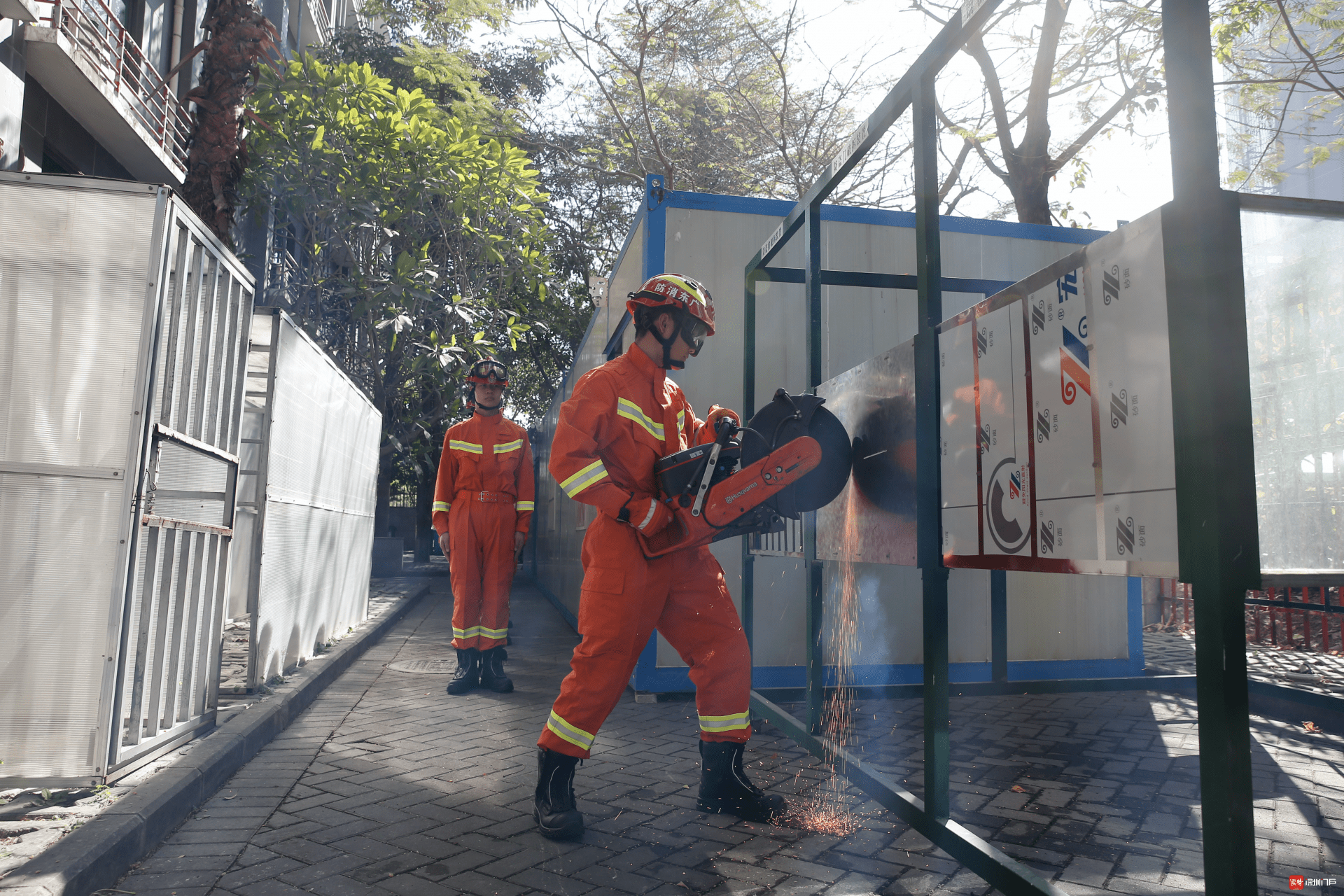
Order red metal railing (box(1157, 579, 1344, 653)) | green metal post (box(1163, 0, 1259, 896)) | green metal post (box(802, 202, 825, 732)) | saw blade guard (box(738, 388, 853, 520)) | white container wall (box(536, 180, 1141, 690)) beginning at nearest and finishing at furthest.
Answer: green metal post (box(1163, 0, 1259, 896)), saw blade guard (box(738, 388, 853, 520)), green metal post (box(802, 202, 825, 732)), white container wall (box(536, 180, 1141, 690)), red metal railing (box(1157, 579, 1344, 653))

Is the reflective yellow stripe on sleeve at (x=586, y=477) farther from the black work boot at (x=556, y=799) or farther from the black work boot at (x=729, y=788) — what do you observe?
the black work boot at (x=729, y=788)

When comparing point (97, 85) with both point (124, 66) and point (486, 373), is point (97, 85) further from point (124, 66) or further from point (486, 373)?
point (486, 373)

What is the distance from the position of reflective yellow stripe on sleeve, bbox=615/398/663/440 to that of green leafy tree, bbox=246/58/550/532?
27.0 feet

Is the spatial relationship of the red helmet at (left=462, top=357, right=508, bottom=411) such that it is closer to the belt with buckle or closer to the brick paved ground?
the belt with buckle

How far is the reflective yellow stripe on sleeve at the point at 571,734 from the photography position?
138 inches

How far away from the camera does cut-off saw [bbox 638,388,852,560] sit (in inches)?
137

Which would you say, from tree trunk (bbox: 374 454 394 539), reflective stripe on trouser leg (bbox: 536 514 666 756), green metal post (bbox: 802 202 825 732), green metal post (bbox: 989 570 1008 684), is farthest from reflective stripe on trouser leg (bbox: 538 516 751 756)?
tree trunk (bbox: 374 454 394 539)

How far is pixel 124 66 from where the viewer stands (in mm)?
11766

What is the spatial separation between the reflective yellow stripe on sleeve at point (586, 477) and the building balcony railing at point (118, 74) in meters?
8.85

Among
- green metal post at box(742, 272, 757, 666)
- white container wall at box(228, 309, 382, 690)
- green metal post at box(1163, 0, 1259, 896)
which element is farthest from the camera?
white container wall at box(228, 309, 382, 690)

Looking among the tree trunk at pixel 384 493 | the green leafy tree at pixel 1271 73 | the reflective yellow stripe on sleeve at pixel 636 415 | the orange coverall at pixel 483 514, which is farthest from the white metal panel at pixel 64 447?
the tree trunk at pixel 384 493

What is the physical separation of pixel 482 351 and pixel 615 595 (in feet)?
36.2

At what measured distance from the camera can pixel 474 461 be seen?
22.0 ft

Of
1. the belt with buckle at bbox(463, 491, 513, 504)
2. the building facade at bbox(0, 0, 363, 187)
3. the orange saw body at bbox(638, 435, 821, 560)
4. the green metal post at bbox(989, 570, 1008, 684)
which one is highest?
the building facade at bbox(0, 0, 363, 187)
